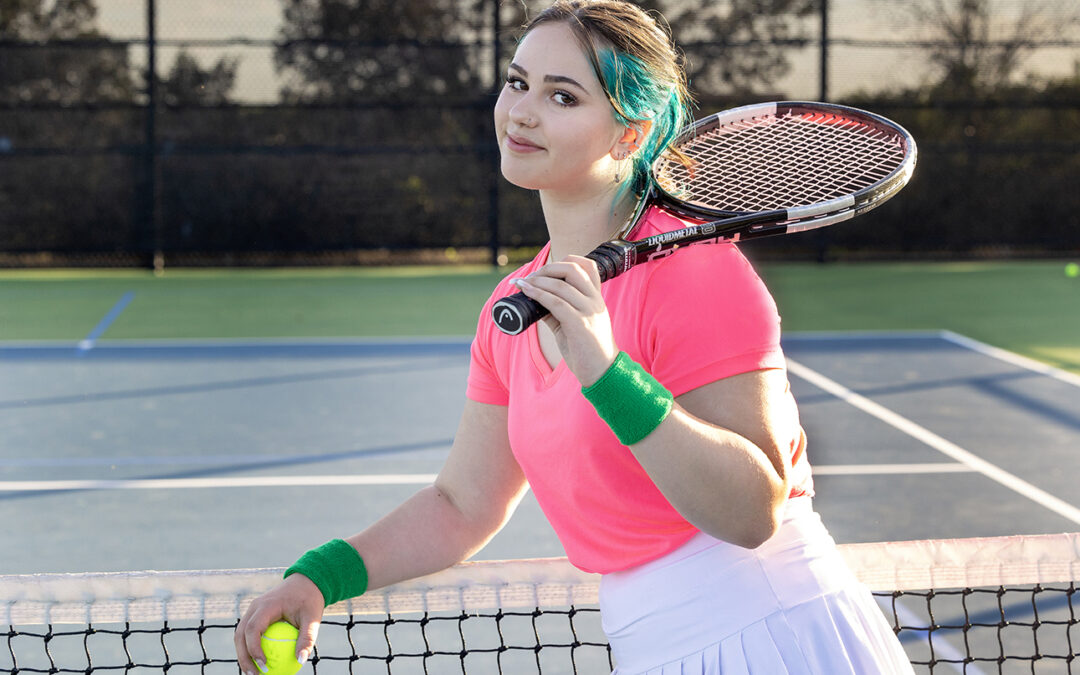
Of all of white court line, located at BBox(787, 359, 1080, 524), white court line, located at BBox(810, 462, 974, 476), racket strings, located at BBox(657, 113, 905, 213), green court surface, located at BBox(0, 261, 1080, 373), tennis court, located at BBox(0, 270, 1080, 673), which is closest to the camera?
racket strings, located at BBox(657, 113, 905, 213)

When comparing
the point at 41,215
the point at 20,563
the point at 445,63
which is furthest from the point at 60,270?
the point at 20,563

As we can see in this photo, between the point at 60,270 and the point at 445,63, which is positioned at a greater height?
the point at 445,63

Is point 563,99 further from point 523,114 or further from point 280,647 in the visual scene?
point 280,647

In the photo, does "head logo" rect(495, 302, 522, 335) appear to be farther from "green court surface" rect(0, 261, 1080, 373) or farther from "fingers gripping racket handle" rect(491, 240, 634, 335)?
"green court surface" rect(0, 261, 1080, 373)

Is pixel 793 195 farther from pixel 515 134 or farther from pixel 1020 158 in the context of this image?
pixel 1020 158

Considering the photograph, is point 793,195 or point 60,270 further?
point 60,270

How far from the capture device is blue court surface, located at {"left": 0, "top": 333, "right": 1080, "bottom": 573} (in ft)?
14.2

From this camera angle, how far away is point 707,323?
55.9 inches

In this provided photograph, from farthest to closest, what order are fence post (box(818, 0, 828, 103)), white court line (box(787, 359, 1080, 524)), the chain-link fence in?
fence post (box(818, 0, 828, 103)) → the chain-link fence → white court line (box(787, 359, 1080, 524))

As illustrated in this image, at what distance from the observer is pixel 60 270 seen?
11.6 metres

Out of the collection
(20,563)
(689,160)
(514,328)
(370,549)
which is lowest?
(20,563)

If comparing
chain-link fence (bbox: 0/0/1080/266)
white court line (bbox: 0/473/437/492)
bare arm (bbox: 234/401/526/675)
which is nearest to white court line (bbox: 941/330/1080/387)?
chain-link fence (bbox: 0/0/1080/266)

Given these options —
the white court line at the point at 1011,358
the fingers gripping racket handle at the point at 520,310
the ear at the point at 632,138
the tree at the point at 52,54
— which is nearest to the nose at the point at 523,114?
the ear at the point at 632,138

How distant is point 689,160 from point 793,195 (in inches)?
9.7
